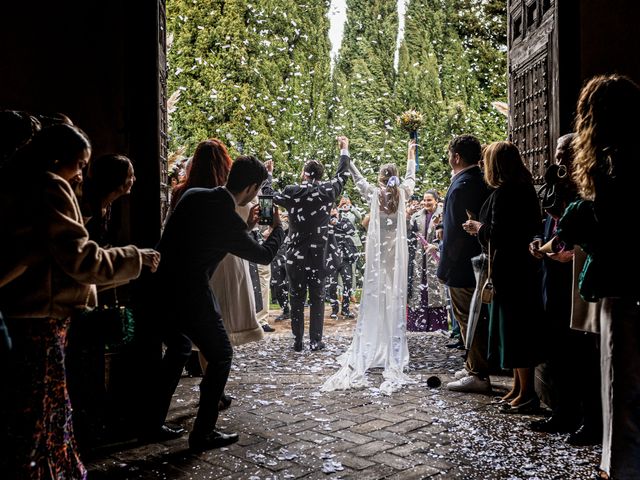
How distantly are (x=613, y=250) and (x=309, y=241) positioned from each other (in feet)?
19.1

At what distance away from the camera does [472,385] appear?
629 cm

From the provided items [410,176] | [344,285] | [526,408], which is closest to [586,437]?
[526,408]

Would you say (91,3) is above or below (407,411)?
above

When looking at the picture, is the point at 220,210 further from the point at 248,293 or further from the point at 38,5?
the point at 38,5

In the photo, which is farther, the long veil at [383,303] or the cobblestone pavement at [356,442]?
the long veil at [383,303]

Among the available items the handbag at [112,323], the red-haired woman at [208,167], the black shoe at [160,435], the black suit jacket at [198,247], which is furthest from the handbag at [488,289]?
the handbag at [112,323]

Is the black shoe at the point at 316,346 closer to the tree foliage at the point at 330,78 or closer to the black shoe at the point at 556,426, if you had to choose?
the black shoe at the point at 556,426

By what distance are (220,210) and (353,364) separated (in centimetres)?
329

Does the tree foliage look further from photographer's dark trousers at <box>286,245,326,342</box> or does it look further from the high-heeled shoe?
the high-heeled shoe

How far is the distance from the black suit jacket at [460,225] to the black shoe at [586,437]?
7.21 ft

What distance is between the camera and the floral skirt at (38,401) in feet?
9.92
